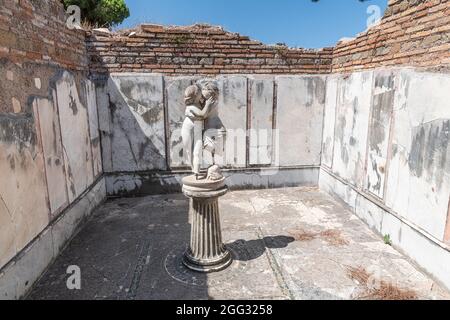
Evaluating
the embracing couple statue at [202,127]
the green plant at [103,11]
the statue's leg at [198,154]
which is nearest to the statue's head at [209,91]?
the embracing couple statue at [202,127]

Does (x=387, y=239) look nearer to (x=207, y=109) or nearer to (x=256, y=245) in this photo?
(x=256, y=245)

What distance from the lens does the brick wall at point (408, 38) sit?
3.07 m

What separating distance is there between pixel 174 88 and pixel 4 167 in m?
3.34

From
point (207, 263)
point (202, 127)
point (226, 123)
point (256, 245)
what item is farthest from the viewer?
point (226, 123)

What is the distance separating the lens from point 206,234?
324cm

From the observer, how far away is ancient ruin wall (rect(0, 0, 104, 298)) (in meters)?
2.71

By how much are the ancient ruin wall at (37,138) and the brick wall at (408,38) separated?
14.5ft

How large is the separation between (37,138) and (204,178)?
1961 millimetres

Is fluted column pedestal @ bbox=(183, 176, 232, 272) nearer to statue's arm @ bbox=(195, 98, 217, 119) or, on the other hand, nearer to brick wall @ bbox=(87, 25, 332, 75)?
statue's arm @ bbox=(195, 98, 217, 119)

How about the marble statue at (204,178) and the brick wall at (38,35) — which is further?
the marble statue at (204,178)

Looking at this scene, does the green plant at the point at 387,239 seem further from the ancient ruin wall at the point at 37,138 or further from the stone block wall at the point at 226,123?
the ancient ruin wall at the point at 37,138

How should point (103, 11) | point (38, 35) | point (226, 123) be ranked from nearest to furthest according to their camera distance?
point (38, 35) < point (226, 123) < point (103, 11)

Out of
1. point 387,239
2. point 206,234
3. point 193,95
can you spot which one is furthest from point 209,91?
point 387,239

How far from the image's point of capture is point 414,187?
340 cm
